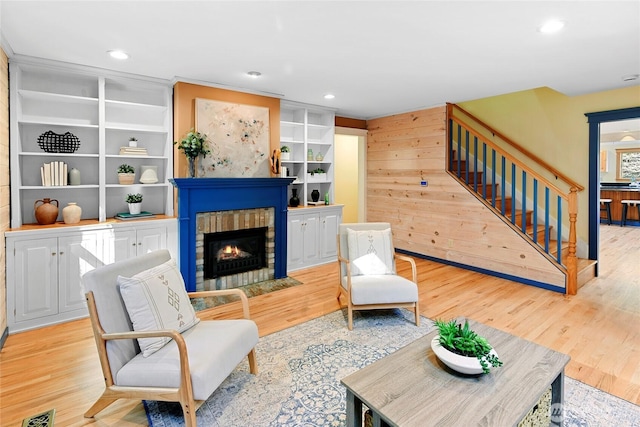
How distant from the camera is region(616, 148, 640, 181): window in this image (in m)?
10.9

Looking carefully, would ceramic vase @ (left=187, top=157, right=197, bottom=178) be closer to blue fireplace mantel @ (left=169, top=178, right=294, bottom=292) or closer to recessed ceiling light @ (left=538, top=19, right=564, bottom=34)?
blue fireplace mantel @ (left=169, top=178, right=294, bottom=292)

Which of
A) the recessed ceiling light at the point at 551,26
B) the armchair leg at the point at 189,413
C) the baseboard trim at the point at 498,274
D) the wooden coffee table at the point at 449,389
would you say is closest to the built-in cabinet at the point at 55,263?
the armchair leg at the point at 189,413

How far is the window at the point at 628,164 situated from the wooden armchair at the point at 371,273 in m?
11.6

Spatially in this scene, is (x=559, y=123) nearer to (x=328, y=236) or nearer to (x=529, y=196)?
(x=529, y=196)

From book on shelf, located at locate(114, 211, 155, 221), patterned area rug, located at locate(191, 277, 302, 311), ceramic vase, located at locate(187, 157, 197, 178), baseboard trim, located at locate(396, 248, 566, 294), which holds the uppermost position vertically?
ceramic vase, located at locate(187, 157, 197, 178)

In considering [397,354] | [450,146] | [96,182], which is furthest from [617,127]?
[96,182]

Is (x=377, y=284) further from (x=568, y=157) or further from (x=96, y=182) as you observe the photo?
(x=568, y=157)

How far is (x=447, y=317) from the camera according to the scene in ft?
11.3

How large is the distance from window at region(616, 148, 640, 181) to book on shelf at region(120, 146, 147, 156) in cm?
1356

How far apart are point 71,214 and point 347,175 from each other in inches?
206

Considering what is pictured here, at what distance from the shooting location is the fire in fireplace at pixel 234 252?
13.9 feet

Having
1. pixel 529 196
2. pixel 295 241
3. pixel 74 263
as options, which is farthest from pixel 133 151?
pixel 529 196

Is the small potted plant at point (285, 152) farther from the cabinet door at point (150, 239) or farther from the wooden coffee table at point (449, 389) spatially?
the wooden coffee table at point (449, 389)

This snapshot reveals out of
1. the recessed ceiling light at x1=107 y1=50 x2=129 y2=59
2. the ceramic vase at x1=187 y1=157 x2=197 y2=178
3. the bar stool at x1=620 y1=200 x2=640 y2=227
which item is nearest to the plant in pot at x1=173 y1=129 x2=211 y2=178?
the ceramic vase at x1=187 y1=157 x2=197 y2=178
